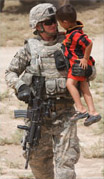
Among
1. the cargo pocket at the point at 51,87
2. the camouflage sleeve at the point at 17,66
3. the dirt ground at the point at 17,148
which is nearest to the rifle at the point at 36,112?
the cargo pocket at the point at 51,87

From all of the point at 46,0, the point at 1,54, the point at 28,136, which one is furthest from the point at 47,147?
the point at 46,0

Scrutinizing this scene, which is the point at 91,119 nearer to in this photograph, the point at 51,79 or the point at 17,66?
the point at 51,79

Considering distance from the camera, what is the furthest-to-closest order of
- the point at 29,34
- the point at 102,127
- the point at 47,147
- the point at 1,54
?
the point at 29,34
the point at 1,54
the point at 102,127
the point at 47,147

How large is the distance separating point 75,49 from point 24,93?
642 millimetres

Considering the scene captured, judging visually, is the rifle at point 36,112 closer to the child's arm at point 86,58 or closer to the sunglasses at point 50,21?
the child's arm at point 86,58

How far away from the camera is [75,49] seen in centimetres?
534

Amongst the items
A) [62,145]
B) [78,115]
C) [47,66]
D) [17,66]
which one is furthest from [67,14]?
[62,145]

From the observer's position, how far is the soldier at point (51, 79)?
5.52 meters

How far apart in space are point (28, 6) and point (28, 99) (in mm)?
17344

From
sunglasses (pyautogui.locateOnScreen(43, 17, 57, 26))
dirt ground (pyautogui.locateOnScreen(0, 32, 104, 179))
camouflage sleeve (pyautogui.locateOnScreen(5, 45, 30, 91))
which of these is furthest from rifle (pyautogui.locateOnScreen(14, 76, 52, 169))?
dirt ground (pyautogui.locateOnScreen(0, 32, 104, 179))

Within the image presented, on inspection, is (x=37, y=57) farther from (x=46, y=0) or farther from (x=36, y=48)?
(x=46, y=0)

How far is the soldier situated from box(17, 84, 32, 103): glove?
0.03 m

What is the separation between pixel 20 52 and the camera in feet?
18.4

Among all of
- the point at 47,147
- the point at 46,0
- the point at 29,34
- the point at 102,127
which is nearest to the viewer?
the point at 47,147
